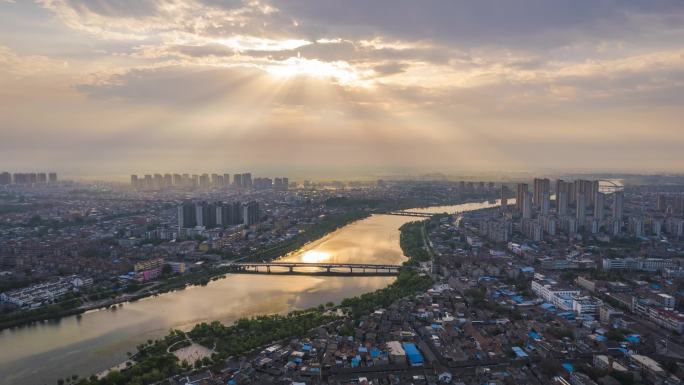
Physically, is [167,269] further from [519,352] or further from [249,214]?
[519,352]

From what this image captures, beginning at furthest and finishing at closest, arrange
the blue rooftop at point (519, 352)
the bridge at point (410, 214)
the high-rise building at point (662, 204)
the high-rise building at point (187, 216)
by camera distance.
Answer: the bridge at point (410, 214)
the high-rise building at point (662, 204)
the high-rise building at point (187, 216)
the blue rooftop at point (519, 352)

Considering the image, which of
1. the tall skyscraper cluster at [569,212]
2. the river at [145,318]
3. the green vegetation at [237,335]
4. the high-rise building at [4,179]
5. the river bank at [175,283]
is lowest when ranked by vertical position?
the river at [145,318]

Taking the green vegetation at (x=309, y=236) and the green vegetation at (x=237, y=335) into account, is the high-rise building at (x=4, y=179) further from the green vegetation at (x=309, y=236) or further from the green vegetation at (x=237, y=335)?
the green vegetation at (x=237, y=335)

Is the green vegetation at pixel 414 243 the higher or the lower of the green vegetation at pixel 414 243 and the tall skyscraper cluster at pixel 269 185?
the lower

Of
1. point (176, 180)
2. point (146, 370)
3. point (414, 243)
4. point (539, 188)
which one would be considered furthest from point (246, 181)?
point (146, 370)

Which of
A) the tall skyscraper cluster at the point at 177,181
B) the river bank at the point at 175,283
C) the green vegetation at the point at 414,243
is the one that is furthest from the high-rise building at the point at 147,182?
the green vegetation at the point at 414,243

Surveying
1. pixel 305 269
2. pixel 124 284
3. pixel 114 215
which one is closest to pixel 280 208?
pixel 114 215

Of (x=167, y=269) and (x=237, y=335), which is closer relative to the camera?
(x=237, y=335)

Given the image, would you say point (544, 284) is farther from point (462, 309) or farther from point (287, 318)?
point (287, 318)
